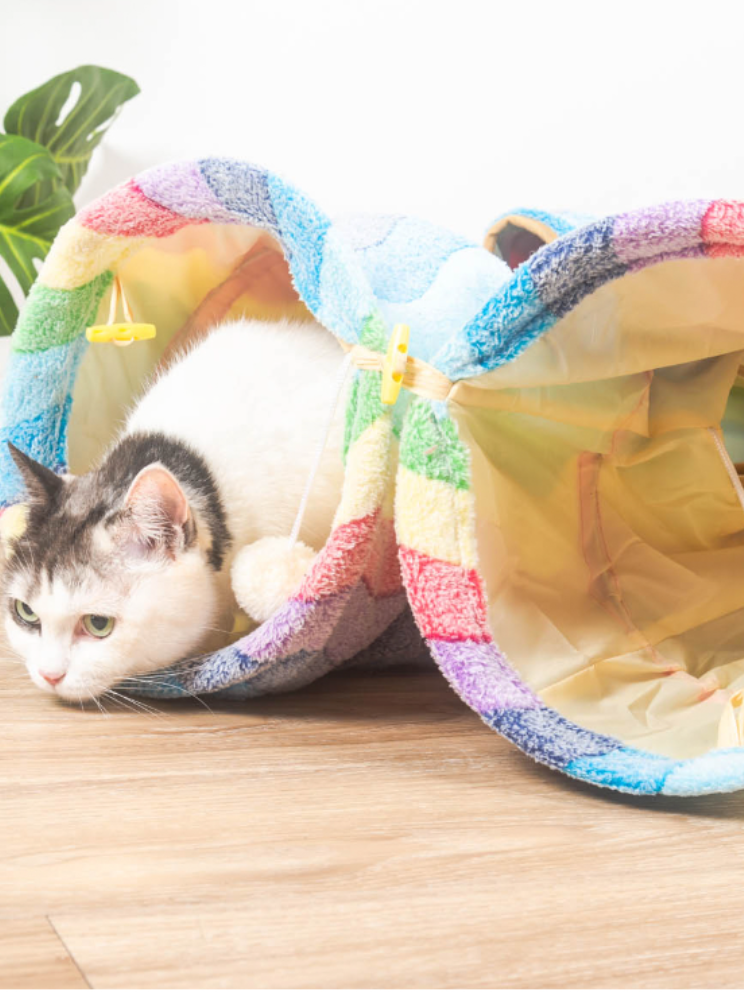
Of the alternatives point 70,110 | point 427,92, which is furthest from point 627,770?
point 70,110

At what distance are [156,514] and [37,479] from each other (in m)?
0.18

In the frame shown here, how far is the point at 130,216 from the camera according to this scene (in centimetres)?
128

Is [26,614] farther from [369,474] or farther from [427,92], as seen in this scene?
[427,92]

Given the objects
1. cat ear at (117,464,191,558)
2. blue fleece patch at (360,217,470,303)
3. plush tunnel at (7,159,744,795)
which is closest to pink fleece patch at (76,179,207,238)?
plush tunnel at (7,159,744,795)

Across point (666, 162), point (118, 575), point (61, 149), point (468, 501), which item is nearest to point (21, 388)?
point (118, 575)

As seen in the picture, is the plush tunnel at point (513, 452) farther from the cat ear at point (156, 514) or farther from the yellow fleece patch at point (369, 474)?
the cat ear at point (156, 514)

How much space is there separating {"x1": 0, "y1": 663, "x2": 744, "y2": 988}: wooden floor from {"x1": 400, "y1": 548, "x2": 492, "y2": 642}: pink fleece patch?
0.46ft

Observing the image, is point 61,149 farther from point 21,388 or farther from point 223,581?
point 223,581

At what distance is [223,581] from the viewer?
1.24 metres

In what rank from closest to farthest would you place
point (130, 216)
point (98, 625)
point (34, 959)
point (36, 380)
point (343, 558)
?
1. point (34, 959)
2. point (343, 558)
3. point (98, 625)
4. point (130, 216)
5. point (36, 380)

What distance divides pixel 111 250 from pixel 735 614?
90cm

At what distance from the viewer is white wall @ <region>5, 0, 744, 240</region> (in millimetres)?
2027

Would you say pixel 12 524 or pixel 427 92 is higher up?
pixel 427 92

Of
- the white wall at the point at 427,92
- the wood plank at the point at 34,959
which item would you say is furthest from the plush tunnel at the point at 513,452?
the white wall at the point at 427,92
